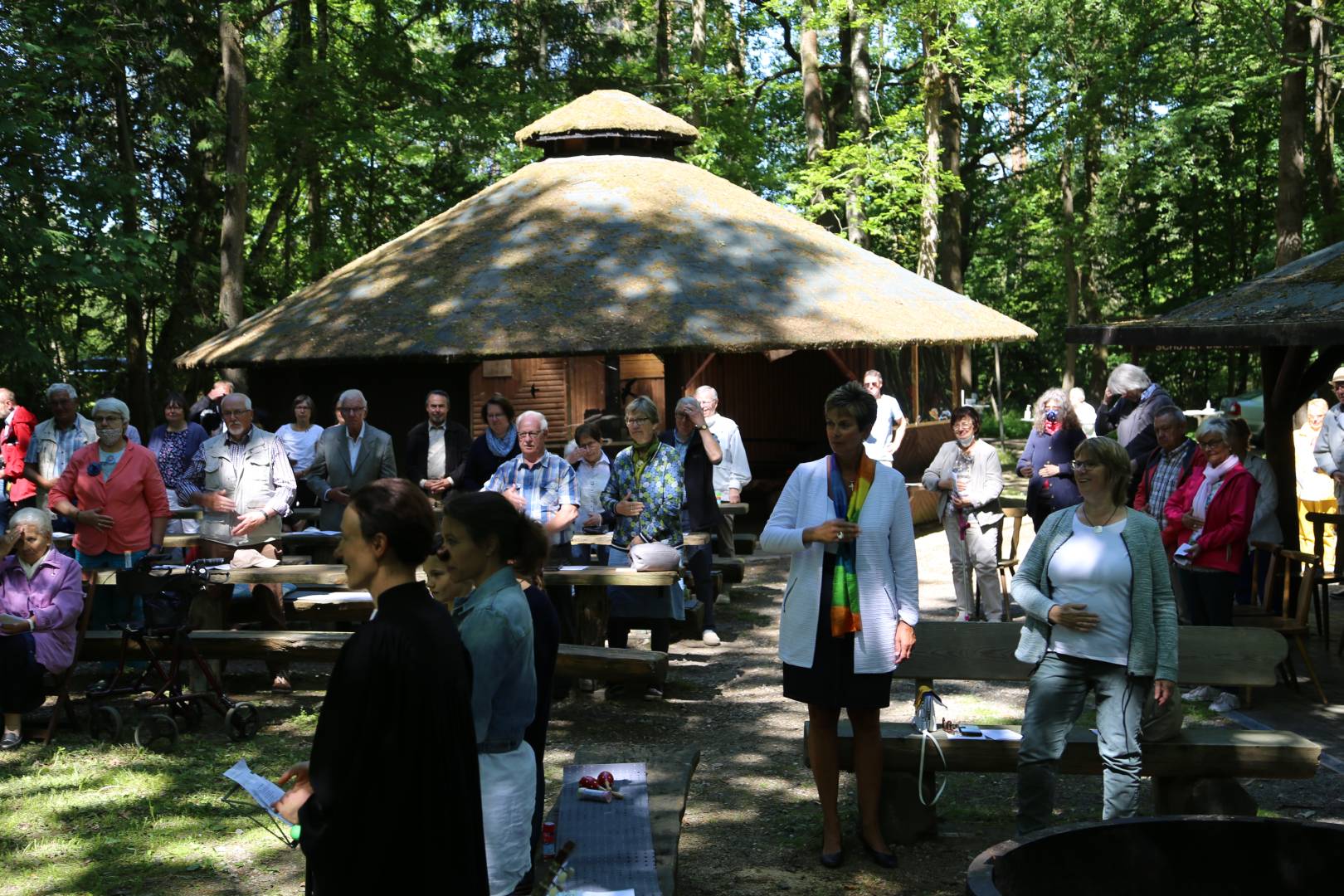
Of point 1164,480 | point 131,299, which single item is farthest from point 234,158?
point 1164,480

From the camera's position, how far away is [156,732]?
8.07 m

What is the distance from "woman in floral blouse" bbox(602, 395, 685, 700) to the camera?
9.09 meters

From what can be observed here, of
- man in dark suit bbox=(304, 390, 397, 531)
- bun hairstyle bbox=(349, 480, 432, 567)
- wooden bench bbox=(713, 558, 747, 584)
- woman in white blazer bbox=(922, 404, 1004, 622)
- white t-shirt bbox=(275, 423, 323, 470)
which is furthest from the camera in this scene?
white t-shirt bbox=(275, 423, 323, 470)

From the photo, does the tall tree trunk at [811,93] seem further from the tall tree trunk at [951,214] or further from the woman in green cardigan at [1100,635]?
the woman in green cardigan at [1100,635]

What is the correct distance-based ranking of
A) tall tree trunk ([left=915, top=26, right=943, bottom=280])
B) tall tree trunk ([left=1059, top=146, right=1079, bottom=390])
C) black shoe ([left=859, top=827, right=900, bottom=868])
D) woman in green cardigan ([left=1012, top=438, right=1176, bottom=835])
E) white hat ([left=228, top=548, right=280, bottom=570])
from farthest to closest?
tall tree trunk ([left=1059, top=146, right=1079, bottom=390]) < tall tree trunk ([left=915, top=26, right=943, bottom=280]) < white hat ([left=228, top=548, right=280, bottom=570]) < black shoe ([left=859, top=827, right=900, bottom=868]) < woman in green cardigan ([left=1012, top=438, right=1176, bottom=835])

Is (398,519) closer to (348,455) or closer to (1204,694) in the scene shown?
(1204,694)

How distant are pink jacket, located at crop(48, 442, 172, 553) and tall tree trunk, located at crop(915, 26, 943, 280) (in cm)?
1807

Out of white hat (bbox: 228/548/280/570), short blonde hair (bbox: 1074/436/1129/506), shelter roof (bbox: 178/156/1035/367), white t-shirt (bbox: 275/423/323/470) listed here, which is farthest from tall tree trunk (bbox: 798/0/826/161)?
short blonde hair (bbox: 1074/436/1129/506)

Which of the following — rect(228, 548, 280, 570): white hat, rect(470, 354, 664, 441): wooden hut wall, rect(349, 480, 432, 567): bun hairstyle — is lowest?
rect(228, 548, 280, 570): white hat

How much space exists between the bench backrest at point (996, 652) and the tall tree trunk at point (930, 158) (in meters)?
19.4

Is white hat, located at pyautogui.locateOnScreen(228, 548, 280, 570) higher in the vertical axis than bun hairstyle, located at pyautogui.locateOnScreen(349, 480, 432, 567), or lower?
lower

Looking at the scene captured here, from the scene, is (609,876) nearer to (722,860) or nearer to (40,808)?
(722,860)

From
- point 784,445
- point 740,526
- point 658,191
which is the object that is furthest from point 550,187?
point 784,445

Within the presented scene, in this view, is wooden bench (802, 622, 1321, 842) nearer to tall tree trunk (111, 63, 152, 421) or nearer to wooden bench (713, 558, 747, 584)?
wooden bench (713, 558, 747, 584)
